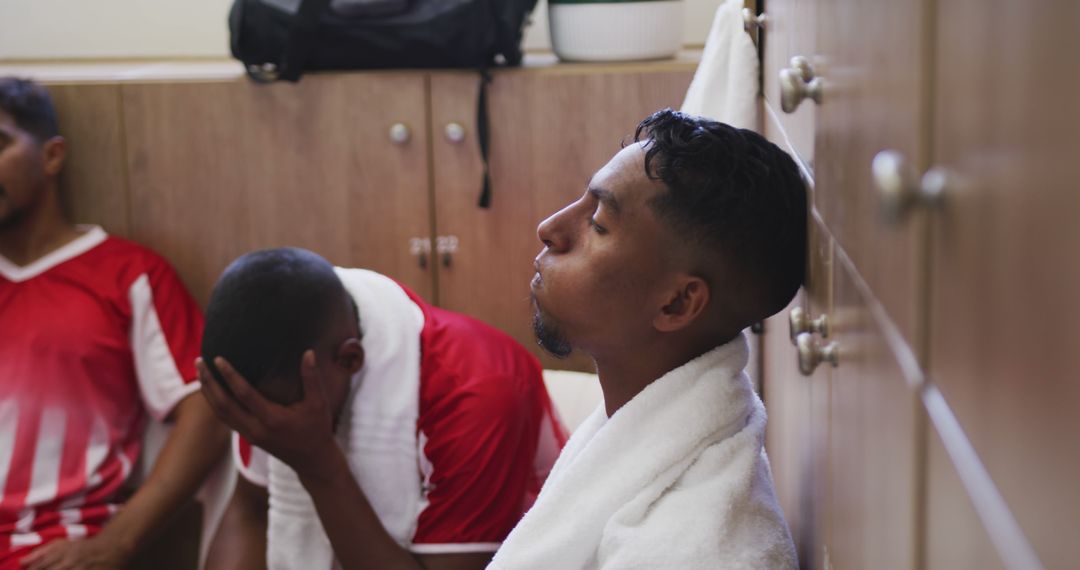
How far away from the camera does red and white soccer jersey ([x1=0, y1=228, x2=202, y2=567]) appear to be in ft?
6.96

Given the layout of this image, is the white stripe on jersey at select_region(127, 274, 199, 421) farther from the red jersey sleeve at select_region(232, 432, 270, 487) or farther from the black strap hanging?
the black strap hanging

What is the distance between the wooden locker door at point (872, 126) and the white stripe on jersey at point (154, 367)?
1555 mm

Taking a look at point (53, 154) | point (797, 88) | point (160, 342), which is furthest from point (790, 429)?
point (53, 154)

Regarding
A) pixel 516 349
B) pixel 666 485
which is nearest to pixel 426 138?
pixel 516 349

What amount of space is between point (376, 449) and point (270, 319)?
24 cm

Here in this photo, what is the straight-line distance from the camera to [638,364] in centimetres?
112

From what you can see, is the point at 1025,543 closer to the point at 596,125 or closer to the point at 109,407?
the point at 596,125

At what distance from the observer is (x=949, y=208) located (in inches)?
20.5

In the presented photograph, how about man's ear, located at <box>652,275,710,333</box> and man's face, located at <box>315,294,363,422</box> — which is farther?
man's face, located at <box>315,294,363,422</box>

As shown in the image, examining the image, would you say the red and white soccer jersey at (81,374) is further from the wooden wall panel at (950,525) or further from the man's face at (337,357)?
the wooden wall panel at (950,525)

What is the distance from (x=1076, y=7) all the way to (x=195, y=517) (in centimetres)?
213

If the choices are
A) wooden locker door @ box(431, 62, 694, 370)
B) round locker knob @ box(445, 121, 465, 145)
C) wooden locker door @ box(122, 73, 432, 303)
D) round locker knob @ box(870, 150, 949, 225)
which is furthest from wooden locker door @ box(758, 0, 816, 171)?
wooden locker door @ box(122, 73, 432, 303)

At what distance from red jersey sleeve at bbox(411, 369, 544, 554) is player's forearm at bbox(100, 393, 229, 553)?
657 mm

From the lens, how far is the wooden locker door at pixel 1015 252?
14.8 inches
